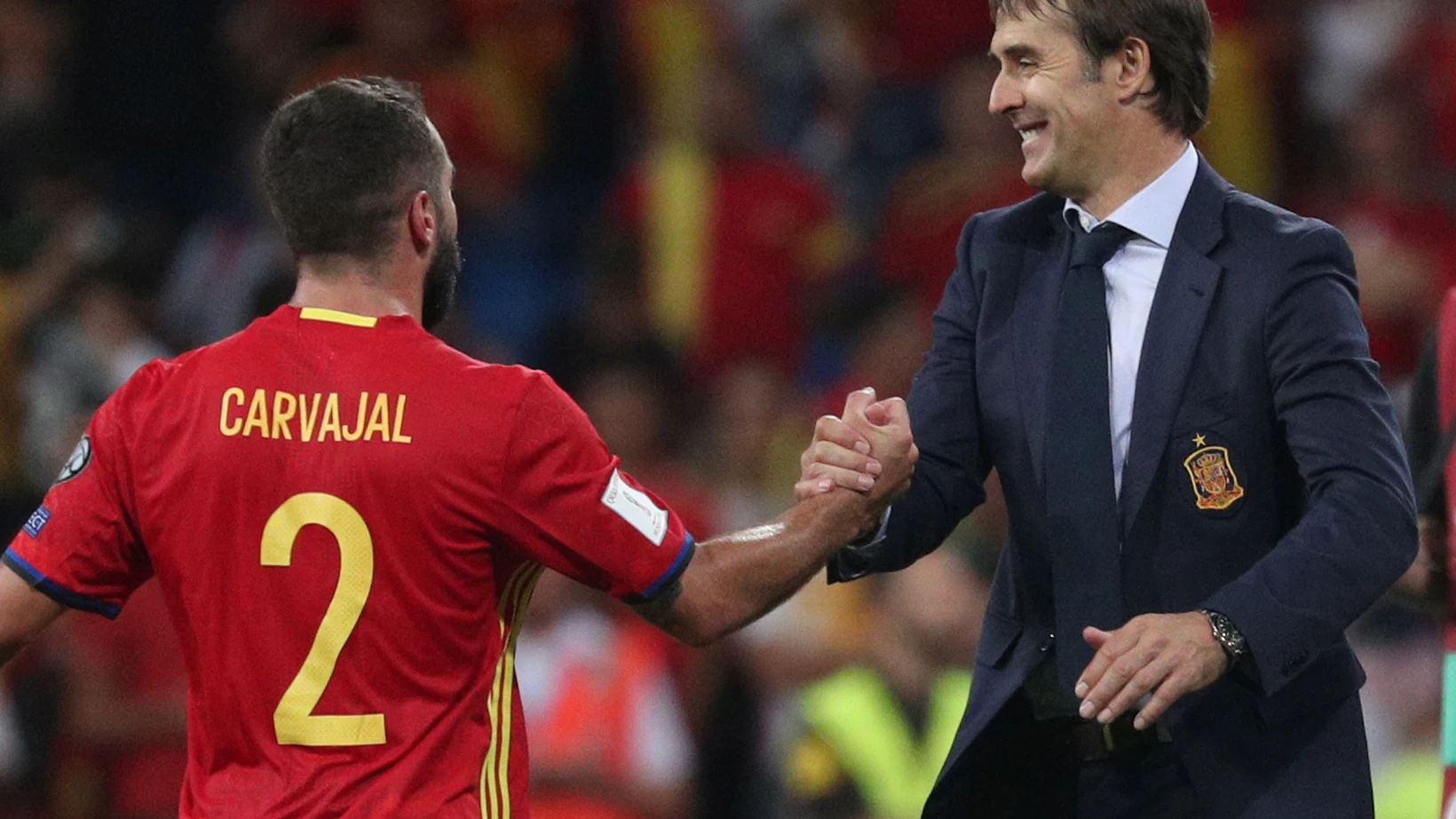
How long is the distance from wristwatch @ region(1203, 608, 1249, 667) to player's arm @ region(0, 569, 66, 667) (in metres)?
1.87

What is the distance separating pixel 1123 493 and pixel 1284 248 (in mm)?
478

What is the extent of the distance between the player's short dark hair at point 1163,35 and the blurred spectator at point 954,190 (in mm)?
4513

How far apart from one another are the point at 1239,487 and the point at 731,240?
5.28 meters

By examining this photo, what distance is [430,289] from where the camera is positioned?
363 centimetres

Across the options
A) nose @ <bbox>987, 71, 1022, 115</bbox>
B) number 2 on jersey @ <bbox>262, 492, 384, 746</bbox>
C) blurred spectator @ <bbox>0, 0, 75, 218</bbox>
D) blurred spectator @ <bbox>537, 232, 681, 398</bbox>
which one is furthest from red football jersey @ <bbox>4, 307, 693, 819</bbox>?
blurred spectator @ <bbox>0, 0, 75, 218</bbox>

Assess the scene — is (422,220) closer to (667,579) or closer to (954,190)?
(667,579)

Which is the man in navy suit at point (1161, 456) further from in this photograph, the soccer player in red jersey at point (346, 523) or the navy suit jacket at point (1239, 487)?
the soccer player in red jersey at point (346, 523)

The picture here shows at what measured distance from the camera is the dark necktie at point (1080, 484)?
3416mm

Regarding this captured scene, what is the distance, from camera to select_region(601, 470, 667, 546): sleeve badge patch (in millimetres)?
3436

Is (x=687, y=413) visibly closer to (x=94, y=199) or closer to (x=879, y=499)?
(x=94, y=199)

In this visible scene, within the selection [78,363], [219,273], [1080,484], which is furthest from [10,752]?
[1080,484]

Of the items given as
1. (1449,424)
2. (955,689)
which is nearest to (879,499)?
(1449,424)

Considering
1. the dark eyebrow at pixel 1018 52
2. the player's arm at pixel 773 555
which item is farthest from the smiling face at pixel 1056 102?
the player's arm at pixel 773 555

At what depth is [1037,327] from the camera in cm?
357
